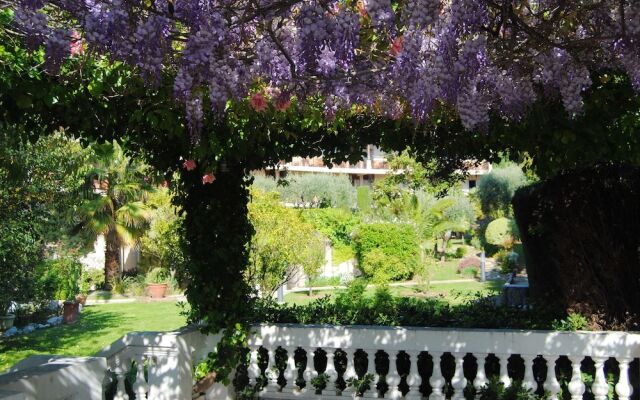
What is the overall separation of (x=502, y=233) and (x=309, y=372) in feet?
81.1

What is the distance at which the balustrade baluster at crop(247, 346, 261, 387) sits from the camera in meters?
5.50

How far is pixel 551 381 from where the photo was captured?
15.3ft

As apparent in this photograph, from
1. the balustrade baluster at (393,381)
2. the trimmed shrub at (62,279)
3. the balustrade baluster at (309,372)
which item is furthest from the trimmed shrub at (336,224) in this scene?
the balustrade baluster at (393,381)

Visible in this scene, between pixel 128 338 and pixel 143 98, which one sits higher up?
pixel 143 98

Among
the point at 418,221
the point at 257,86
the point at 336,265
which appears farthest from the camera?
the point at 336,265

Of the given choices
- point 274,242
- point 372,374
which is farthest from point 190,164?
point 274,242

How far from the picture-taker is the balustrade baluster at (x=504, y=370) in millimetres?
4758

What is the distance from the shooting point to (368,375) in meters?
5.14

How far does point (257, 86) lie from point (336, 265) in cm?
2211

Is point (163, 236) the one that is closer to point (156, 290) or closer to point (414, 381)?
point (414, 381)

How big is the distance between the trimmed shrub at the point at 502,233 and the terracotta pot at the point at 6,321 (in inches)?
823

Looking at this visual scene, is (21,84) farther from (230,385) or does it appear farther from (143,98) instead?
(230,385)

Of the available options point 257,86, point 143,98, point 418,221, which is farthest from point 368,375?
point 418,221

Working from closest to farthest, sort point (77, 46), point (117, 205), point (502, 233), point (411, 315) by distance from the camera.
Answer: point (77, 46), point (411, 315), point (117, 205), point (502, 233)
